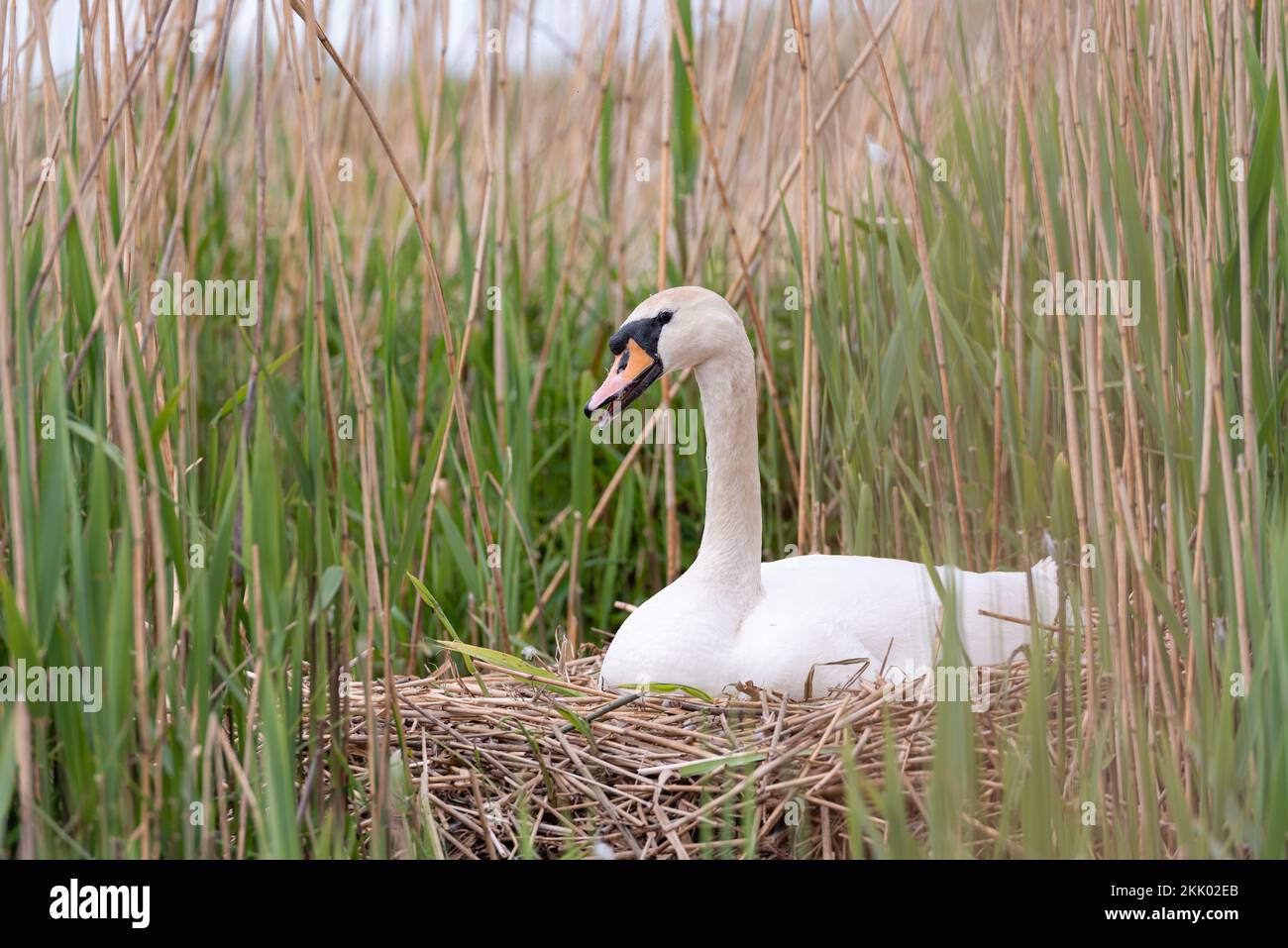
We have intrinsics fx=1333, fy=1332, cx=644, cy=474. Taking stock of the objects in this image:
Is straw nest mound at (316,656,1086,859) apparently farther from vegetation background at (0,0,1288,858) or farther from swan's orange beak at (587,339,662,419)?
swan's orange beak at (587,339,662,419)

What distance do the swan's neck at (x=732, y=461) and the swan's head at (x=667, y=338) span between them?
5cm

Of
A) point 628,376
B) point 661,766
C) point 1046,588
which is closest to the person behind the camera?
point 661,766

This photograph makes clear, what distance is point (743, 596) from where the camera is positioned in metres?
3.05

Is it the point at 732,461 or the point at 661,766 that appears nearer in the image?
the point at 661,766

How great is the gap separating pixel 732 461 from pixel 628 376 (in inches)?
14.6

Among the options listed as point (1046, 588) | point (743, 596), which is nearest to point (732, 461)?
point (743, 596)

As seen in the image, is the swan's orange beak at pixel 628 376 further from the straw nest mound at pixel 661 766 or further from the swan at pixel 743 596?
the straw nest mound at pixel 661 766

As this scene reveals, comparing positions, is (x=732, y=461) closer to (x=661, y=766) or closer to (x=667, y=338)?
(x=667, y=338)

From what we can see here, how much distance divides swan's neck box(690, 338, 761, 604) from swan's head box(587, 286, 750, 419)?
2.0 inches

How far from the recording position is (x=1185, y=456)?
7.22ft

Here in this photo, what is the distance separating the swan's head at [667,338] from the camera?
2977 millimetres

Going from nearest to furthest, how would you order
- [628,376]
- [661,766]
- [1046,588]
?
[661,766] → [628,376] → [1046,588]
